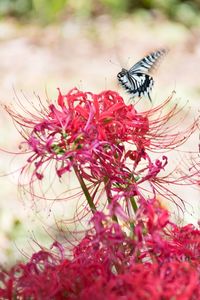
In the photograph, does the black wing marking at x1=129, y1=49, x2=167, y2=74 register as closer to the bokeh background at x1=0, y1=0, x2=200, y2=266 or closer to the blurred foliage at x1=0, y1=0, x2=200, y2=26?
the bokeh background at x1=0, y1=0, x2=200, y2=266

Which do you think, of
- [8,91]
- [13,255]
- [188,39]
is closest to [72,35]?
[188,39]

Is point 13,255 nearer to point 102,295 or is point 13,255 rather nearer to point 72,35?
point 102,295

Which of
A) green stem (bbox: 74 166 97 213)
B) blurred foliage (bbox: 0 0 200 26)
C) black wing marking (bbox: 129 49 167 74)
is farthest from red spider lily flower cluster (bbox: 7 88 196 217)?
blurred foliage (bbox: 0 0 200 26)

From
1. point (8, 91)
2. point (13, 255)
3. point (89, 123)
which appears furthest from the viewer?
point (8, 91)

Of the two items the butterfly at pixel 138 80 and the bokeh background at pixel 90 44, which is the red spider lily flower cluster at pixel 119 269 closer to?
the butterfly at pixel 138 80

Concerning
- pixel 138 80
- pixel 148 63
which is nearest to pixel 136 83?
pixel 138 80
